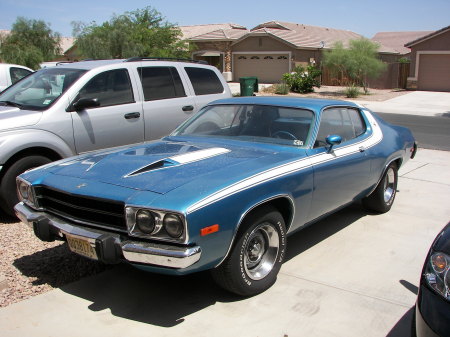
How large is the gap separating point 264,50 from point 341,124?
33.0 m

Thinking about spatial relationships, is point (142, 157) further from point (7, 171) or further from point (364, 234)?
point (364, 234)

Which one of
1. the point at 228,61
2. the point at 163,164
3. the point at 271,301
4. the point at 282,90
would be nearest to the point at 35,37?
the point at 228,61

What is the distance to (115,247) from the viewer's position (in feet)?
11.4

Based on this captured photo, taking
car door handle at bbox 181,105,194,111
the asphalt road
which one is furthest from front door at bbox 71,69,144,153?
the asphalt road

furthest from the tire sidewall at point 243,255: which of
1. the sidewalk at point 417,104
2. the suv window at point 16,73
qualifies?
the sidewalk at point 417,104

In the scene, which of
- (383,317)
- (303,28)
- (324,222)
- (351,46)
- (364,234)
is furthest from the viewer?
(303,28)

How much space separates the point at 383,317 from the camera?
371 cm

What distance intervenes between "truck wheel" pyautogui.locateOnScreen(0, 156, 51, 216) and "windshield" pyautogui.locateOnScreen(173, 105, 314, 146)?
180 cm

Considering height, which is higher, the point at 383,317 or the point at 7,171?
the point at 7,171

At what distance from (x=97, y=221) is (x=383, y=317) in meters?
2.33

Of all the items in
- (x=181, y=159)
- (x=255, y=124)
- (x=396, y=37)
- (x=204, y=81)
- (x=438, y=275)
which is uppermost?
(x=396, y=37)

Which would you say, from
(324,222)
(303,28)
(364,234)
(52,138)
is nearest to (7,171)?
(52,138)

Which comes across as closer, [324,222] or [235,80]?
[324,222]

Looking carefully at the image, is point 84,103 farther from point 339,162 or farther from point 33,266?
point 339,162
